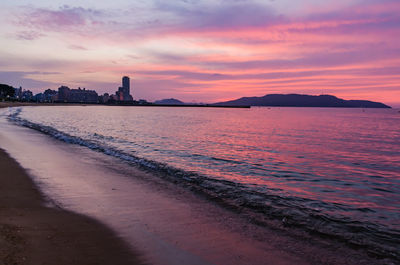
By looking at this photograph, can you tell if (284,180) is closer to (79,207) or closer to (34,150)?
(79,207)

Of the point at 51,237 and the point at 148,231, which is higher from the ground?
the point at 51,237

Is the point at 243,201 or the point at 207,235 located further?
the point at 243,201

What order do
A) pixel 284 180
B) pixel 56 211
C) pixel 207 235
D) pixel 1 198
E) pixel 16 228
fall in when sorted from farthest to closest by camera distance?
pixel 284 180, pixel 1 198, pixel 56 211, pixel 207 235, pixel 16 228

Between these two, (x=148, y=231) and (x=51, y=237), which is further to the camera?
(x=148, y=231)

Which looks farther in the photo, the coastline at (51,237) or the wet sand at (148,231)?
the wet sand at (148,231)

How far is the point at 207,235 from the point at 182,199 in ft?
10.8

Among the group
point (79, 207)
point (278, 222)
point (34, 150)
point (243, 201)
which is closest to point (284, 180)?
point (243, 201)

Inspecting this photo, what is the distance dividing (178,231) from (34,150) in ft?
55.2

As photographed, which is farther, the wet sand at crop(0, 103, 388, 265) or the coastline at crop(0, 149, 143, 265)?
the wet sand at crop(0, 103, 388, 265)

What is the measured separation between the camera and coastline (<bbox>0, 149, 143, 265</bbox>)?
17.7 ft

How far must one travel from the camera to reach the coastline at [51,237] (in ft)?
17.7

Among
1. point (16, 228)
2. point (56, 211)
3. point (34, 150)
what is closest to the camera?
point (16, 228)

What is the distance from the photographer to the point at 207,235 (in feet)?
23.3

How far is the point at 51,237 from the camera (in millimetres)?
6340
